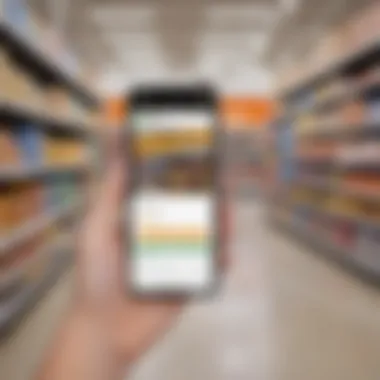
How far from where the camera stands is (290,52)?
8953 mm

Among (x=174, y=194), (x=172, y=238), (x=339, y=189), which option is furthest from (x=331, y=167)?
(x=172, y=238)

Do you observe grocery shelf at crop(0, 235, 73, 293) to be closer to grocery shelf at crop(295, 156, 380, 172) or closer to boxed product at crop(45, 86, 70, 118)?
boxed product at crop(45, 86, 70, 118)

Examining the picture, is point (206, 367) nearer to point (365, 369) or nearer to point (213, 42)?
point (365, 369)

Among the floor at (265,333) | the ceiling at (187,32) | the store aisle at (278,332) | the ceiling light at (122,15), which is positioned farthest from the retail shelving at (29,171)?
the ceiling light at (122,15)

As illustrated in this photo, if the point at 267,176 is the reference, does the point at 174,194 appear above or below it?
above

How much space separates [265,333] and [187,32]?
627 cm

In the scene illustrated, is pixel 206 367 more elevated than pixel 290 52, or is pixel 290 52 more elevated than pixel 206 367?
pixel 290 52

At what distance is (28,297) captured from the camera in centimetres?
388

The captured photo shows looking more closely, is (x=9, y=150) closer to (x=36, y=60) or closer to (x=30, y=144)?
(x=30, y=144)

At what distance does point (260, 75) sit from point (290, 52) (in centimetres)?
369

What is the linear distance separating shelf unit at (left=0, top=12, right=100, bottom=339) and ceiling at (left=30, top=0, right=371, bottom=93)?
1.39 feet

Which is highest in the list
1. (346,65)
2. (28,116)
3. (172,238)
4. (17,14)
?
(17,14)

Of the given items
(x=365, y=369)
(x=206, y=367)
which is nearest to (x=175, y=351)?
(x=206, y=367)

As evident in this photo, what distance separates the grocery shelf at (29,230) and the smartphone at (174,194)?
59 cm
